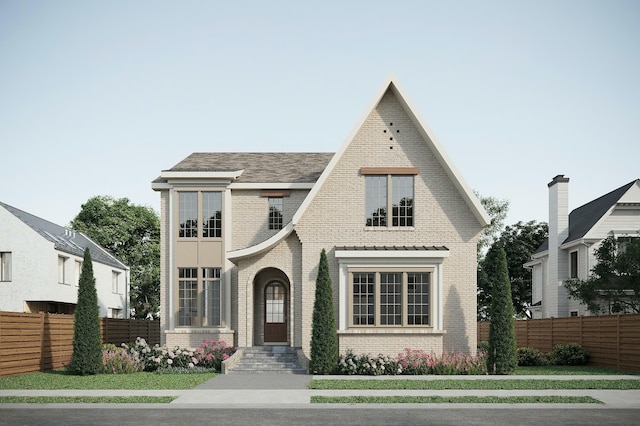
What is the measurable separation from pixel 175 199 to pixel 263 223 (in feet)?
12.3

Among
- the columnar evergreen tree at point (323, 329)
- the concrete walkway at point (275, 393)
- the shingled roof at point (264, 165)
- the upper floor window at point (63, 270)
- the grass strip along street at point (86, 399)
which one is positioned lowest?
the concrete walkway at point (275, 393)

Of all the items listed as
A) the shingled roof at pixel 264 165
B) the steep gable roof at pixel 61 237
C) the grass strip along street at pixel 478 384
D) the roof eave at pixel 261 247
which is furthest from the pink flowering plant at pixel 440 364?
the steep gable roof at pixel 61 237

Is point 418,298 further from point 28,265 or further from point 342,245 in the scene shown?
point 28,265

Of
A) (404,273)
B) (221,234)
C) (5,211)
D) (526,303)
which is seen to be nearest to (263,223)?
(221,234)

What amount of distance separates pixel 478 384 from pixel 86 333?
515 inches

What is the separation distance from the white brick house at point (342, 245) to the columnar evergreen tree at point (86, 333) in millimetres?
4836

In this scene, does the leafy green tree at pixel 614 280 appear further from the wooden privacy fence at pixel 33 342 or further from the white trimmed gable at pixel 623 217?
the wooden privacy fence at pixel 33 342

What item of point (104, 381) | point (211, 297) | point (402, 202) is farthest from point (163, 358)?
point (402, 202)

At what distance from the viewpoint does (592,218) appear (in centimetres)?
4106

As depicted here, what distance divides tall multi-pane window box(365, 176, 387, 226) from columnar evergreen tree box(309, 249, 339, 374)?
3.23m

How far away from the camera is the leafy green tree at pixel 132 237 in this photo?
6556cm

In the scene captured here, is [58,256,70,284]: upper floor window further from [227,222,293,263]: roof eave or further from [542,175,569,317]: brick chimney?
[542,175,569,317]: brick chimney

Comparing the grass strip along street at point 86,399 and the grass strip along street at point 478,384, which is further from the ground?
the grass strip along street at point 86,399

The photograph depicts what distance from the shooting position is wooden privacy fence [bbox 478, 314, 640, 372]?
26.0 meters
